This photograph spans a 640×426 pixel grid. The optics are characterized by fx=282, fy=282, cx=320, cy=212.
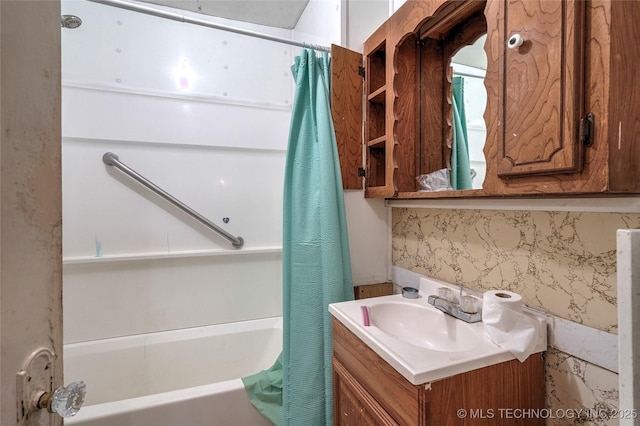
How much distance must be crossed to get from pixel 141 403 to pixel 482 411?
124 cm

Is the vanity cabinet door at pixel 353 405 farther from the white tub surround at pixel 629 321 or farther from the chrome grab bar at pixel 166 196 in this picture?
the chrome grab bar at pixel 166 196

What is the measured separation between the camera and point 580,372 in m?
0.71

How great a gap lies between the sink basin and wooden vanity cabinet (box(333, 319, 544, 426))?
13 centimetres

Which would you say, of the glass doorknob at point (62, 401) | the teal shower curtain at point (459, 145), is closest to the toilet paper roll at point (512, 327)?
the teal shower curtain at point (459, 145)

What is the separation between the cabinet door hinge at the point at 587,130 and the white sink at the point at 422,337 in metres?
0.49

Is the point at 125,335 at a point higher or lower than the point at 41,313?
lower

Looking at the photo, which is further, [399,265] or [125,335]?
[125,335]

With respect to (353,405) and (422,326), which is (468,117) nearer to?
(422,326)

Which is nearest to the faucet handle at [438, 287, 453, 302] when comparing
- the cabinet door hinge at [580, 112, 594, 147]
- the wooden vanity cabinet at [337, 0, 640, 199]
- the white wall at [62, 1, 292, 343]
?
the wooden vanity cabinet at [337, 0, 640, 199]

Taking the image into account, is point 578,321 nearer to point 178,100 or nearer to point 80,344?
point 178,100

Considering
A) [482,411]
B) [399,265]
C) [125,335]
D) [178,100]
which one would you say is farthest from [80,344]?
[482,411]

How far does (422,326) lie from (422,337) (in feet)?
0.14

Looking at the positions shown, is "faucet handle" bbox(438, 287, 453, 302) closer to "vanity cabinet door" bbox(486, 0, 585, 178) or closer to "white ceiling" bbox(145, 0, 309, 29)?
"vanity cabinet door" bbox(486, 0, 585, 178)

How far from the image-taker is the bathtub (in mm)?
1150
